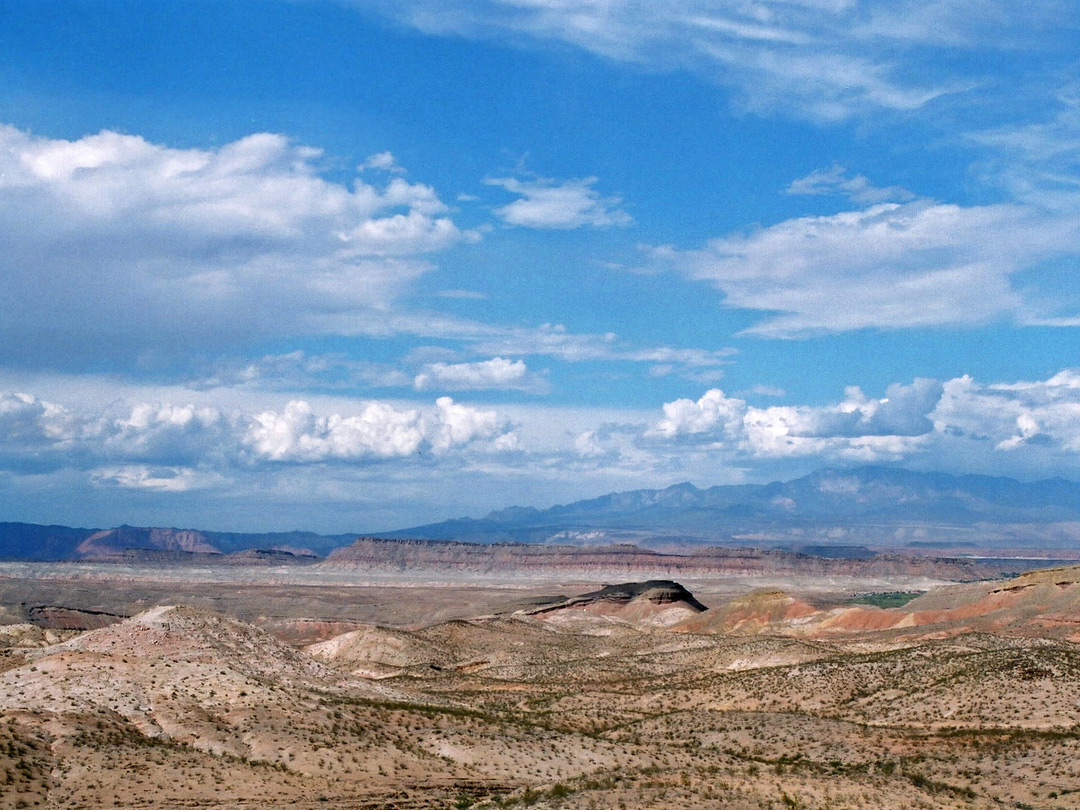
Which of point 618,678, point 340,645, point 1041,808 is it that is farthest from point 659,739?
point 340,645

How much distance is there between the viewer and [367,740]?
34.5 metres

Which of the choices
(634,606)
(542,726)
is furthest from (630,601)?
(542,726)

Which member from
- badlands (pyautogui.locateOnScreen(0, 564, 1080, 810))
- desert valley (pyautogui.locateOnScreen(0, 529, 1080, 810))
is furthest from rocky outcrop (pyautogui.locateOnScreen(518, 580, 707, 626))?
badlands (pyautogui.locateOnScreen(0, 564, 1080, 810))

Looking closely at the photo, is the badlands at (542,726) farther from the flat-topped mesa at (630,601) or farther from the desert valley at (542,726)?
the flat-topped mesa at (630,601)

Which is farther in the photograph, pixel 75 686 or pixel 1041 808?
pixel 75 686

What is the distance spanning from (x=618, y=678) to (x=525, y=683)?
17.0ft

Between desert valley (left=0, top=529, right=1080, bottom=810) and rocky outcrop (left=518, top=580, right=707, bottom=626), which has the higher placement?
desert valley (left=0, top=529, right=1080, bottom=810)

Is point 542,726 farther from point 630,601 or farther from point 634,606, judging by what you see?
point 630,601

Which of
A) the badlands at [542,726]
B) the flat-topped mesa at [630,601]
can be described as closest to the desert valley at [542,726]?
the badlands at [542,726]

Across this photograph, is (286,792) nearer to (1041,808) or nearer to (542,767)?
(542,767)

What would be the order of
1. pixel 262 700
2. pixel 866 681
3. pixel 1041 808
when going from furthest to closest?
pixel 866 681
pixel 262 700
pixel 1041 808

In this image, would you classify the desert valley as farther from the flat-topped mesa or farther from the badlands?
the flat-topped mesa

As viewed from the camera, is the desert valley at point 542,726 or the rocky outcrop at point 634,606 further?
the rocky outcrop at point 634,606

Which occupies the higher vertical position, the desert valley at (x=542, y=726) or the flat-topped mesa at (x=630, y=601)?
the desert valley at (x=542, y=726)
